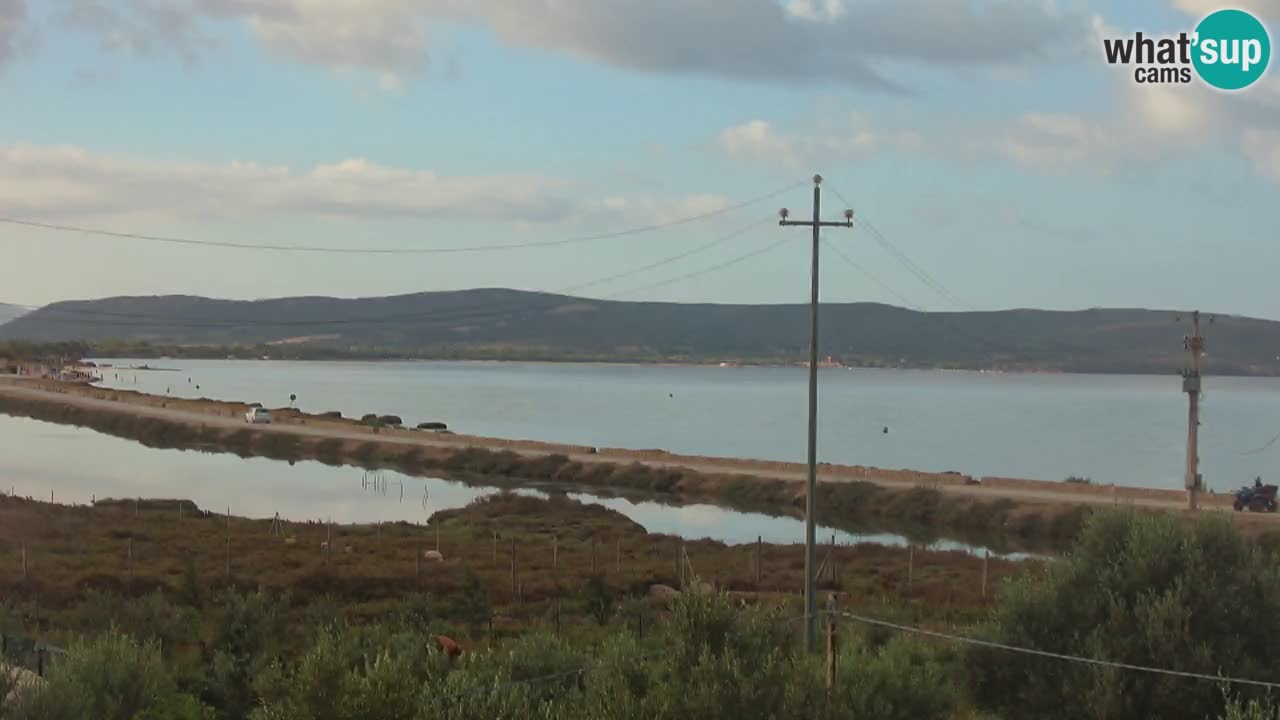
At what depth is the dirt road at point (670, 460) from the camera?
7012 centimetres

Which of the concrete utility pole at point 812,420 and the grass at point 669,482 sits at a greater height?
the concrete utility pole at point 812,420

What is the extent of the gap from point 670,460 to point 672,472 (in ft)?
30.8

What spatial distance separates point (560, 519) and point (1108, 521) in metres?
46.8

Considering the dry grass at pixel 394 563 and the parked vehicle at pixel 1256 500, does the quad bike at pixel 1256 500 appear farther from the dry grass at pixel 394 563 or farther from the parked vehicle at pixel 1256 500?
the dry grass at pixel 394 563

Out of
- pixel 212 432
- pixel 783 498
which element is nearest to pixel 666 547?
pixel 783 498

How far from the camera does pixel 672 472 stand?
87.8m

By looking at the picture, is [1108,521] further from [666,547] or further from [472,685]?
[666,547]

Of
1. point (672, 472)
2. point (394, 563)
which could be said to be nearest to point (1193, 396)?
point (672, 472)

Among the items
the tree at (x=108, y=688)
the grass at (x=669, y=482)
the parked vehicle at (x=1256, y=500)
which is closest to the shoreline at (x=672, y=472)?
the grass at (x=669, y=482)

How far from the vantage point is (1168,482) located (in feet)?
318

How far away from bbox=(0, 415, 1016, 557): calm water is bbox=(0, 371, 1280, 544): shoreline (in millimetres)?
3926

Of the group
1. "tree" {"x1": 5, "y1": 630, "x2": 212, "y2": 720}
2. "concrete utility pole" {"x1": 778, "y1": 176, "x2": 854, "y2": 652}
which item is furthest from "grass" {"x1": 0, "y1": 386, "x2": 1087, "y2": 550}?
"tree" {"x1": 5, "y1": 630, "x2": 212, "y2": 720}

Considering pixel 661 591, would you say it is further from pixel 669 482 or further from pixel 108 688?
pixel 669 482

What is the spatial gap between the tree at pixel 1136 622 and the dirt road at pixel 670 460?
15.8 metres
